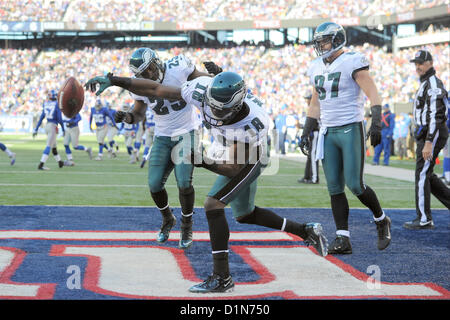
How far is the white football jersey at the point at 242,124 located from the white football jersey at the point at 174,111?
3.56 ft

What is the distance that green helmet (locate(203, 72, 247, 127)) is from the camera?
388 cm

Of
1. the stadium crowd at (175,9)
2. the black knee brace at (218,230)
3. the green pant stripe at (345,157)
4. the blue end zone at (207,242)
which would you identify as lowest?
the blue end zone at (207,242)

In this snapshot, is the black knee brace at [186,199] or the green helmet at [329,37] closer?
the green helmet at [329,37]

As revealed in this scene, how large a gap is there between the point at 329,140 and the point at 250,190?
1.14 meters

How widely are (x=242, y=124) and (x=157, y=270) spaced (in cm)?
121

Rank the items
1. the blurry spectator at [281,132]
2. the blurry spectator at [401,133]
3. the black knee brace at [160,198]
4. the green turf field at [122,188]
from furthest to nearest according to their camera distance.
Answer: the blurry spectator at [281,132], the blurry spectator at [401,133], the green turf field at [122,188], the black knee brace at [160,198]

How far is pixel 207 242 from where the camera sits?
5594 mm

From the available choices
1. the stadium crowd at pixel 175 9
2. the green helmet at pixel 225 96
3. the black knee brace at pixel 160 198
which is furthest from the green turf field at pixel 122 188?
the stadium crowd at pixel 175 9

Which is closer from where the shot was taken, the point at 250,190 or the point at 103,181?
the point at 250,190

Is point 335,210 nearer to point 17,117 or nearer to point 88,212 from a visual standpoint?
point 88,212

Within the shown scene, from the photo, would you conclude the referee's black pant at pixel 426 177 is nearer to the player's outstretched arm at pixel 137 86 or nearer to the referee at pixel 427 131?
the referee at pixel 427 131

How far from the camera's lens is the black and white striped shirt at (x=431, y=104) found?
249 inches
